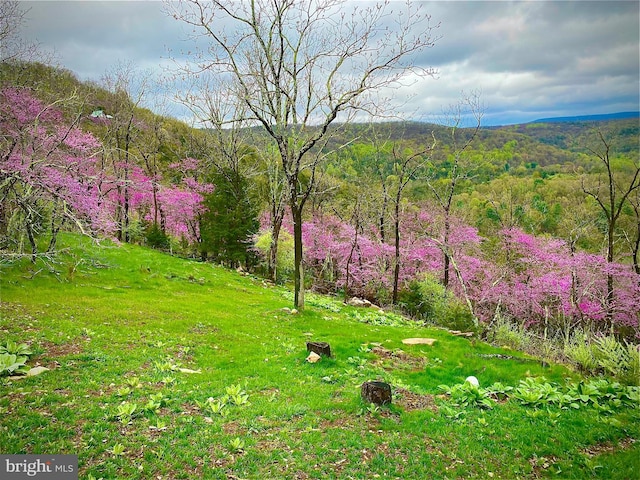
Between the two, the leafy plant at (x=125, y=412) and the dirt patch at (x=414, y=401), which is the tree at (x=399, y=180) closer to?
the dirt patch at (x=414, y=401)

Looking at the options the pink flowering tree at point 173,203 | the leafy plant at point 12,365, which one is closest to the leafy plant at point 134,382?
the leafy plant at point 12,365

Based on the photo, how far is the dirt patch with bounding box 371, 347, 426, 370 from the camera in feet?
30.4

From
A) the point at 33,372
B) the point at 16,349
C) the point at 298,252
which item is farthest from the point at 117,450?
the point at 298,252

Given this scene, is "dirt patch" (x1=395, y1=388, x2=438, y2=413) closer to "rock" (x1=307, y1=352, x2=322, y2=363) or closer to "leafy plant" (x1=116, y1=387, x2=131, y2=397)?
"rock" (x1=307, y1=352, x2=322, y2=363)

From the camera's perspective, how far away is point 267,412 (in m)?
6.14

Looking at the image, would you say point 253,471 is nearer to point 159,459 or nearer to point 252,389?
point 159,459

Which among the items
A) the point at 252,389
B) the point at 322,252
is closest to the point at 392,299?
the point at 322,252

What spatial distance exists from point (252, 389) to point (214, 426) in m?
1.61

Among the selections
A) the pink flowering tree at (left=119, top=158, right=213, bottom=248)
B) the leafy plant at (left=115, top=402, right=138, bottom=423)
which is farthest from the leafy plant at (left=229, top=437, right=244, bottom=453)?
the pink flowering tree at (left=119, top=158, right=213, bottom=248)

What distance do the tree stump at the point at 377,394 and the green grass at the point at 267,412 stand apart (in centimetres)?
19

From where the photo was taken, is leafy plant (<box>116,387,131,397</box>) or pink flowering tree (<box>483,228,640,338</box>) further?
pink flowering tree (<box>483,228,640,338</box>)

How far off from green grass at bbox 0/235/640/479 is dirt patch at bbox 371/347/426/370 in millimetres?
57

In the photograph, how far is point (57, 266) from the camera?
16219mm

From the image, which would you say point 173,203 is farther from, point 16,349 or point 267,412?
point 267,412
